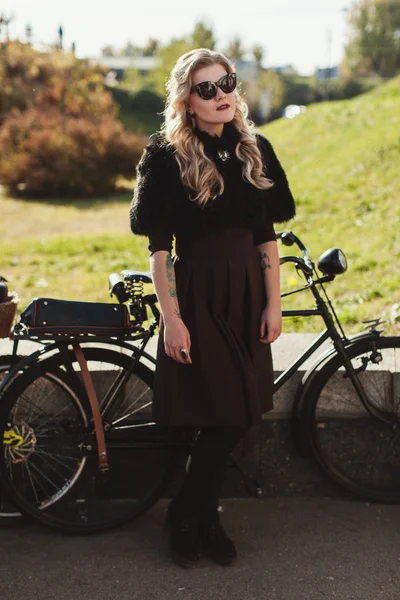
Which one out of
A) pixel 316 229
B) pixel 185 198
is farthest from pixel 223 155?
pixel 316 229

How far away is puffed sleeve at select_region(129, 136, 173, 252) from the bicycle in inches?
15.2

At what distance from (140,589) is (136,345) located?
1039mm

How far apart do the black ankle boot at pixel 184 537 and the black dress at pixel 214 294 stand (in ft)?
1.49

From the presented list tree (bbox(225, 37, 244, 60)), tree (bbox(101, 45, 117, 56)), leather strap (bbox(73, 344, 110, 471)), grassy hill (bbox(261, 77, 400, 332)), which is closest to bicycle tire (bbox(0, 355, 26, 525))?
leather strap (bbox(73, 344, 110, 471))

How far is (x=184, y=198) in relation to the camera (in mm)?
2986

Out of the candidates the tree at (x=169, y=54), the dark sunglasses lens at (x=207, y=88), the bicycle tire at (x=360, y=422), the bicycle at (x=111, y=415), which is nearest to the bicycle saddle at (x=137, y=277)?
the bicycle at (x=111, y=415)

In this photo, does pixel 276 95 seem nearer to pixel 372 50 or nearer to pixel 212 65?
pixel 372 50

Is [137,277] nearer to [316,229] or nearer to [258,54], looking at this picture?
[316,229]

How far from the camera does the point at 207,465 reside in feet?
10.5

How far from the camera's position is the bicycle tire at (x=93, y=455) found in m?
3.38

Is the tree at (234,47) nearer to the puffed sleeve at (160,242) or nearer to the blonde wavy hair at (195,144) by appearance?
the blonde wavy hair at (195,144)

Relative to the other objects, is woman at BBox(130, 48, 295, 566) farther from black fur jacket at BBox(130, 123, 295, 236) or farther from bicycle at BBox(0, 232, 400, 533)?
bicycle at BBox(0, 232, 400, 533)

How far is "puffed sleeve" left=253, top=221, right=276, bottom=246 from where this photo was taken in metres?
3.17

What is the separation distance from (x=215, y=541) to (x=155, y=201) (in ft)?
4.69
